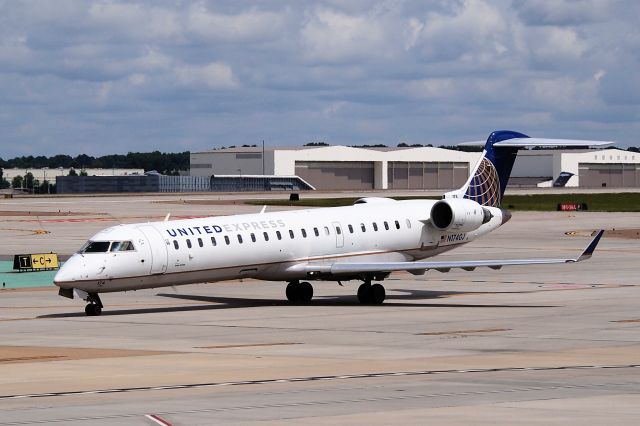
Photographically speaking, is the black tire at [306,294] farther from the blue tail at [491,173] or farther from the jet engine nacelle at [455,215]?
the blue tail at [491,173]

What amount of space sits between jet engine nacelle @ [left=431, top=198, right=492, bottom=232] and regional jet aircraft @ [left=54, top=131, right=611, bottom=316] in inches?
1.3

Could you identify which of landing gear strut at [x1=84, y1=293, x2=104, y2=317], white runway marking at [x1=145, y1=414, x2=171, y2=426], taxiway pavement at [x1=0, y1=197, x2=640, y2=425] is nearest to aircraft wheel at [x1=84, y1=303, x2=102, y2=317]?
landing gear strut at [x1=84, y1=293, x2=104, y2=317]

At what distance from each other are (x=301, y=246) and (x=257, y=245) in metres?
1.62

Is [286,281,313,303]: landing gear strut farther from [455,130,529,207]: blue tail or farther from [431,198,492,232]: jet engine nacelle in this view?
[455,130,529,207]: blue tail

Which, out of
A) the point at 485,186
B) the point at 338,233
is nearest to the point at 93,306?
the point at 338,233

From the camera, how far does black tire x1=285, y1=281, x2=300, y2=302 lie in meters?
39.3

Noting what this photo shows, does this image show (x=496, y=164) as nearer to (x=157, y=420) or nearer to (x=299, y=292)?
(x=299, y=292)

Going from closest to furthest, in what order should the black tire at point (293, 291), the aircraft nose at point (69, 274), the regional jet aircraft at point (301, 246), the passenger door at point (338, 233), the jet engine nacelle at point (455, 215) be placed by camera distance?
the aircraft nose at point (69, 274)
the regional jet aircraft at point (301, 246)
the passenger door at point (338, 233)
the black tire at point (293, 291)
the jet engine nacelle at point (455, 215)

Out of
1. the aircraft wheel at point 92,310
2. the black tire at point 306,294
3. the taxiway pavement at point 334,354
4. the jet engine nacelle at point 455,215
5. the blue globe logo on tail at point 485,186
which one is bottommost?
the taxiway pavement at point 334,354

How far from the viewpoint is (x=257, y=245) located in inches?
1465

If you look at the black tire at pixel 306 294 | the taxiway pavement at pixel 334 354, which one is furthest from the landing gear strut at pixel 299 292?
the taxiway pavement at pixel 334 354

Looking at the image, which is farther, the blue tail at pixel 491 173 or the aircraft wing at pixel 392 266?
the blue tail at pixel 491 173

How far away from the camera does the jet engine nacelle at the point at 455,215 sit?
41438 millimetres

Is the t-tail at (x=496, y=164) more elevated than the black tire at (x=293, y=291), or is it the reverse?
the t-tail at (x=496, y=164)
